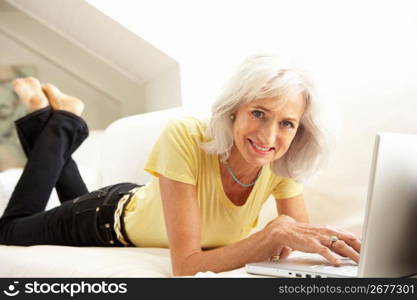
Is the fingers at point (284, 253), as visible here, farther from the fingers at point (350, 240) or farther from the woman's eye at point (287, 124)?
the woman's eye at point (287, 124)

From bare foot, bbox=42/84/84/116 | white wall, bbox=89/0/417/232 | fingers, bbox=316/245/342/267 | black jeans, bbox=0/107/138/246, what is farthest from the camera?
bare foot, bbox=42/84/84/116

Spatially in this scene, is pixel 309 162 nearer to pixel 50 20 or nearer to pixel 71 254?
pixel 71 254

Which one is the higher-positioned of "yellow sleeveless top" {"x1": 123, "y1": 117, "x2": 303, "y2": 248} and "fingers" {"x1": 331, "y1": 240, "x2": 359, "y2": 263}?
"yellow sleeveless top" {"x1": 123, "y1": 117, "x2": 303, "y2": 248}

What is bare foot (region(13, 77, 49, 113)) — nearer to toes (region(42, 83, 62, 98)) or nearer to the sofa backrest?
toes (region(42, 83, 62, 98))

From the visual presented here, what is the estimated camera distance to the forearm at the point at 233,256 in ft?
4.41

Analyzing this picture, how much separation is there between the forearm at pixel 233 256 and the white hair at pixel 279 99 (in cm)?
25

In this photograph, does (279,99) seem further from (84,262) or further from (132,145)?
(132,145)

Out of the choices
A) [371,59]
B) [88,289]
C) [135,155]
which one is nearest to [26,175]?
[135,155]

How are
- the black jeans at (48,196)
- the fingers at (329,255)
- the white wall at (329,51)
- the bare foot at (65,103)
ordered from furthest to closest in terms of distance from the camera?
the bare foot at (65,103) → the black jeans at (48,196) → the white wall at (329,51) → the fingers at (329,255)

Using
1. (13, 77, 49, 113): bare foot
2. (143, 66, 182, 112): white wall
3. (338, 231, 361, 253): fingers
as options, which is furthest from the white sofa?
(143, 66, 182, 112): white wall

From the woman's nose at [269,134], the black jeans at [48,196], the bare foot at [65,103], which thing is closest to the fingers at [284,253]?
the woman's nose at [269,134]

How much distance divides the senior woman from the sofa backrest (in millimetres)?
301

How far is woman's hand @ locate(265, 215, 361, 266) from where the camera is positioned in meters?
1.26

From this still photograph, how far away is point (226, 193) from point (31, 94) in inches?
38.3
